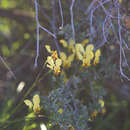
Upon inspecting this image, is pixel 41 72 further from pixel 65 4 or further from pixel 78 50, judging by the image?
pixel 65 4

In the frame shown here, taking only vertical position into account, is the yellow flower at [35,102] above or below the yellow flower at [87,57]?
below

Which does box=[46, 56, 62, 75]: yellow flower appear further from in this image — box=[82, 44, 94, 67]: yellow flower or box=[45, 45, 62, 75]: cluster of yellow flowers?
box=[82, 44, 94, 67]: yellow flower

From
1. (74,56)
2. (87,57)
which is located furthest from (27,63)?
(87,57)

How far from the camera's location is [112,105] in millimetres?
1864

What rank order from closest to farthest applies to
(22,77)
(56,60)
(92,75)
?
1. (56,60)
2. (92,75)
3. (22,77)

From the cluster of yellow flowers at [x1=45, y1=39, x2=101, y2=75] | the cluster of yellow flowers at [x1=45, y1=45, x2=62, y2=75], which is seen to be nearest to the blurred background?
the cluster of yellow flowers at [x1=45, y1=39, x2=101, y2=75]

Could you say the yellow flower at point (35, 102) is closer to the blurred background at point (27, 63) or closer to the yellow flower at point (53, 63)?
the yellow flower at point (53, 63)

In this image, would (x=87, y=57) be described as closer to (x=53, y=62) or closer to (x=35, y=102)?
(x=53, y=62)

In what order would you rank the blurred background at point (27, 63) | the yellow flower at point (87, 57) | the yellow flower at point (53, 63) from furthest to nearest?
the blurred background at point (27, 63)
the yellow flower at point (87, 57)
the yellow flower at point (53, 63)

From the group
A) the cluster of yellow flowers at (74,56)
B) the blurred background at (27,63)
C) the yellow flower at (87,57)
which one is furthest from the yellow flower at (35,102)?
the blurred background at (27,63)

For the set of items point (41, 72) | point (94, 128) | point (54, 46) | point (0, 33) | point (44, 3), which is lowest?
point (94, 128)

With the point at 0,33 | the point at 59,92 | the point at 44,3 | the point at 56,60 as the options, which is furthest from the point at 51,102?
the point at 0,33

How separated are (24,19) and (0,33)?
323 mm

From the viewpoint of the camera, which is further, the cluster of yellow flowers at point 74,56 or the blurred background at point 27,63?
the blurred background at point 27,63
